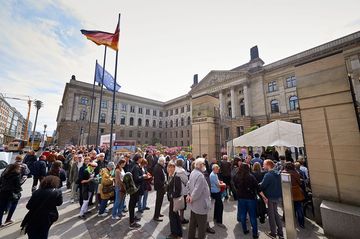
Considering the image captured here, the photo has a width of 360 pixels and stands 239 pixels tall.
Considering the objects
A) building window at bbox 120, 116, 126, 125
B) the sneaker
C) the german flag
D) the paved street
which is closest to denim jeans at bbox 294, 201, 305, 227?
the paved street

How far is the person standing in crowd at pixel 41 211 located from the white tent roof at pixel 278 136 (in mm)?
8900

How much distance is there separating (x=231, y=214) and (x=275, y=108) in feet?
103

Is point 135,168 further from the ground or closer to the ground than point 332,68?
closer to the ground

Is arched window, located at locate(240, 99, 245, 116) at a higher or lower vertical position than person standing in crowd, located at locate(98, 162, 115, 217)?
higher

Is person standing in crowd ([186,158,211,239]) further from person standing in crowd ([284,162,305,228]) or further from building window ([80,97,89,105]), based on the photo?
building window ([80,97,89,105])

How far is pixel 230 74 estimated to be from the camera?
121 ft

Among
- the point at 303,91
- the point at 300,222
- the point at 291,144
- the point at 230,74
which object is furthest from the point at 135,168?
the point at 230,74

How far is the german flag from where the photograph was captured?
10.0m

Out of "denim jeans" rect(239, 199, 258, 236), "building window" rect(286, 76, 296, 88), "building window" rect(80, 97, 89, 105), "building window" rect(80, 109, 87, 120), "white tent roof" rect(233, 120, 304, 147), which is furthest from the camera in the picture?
"building window" rect(80, 97, 89, 105)

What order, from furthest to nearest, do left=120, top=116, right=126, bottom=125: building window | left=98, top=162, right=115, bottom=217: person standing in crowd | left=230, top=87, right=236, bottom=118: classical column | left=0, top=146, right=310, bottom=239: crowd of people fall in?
1. left=120, top=116, right=126, bottom=125: building window
2. left=230, top=87, right=236, bottom=118: classical column
3. left=98, top=162, right=115, bottom=217: person standing in crowd
4. left=0, top=146, right=310, bottom=239: crowd of people

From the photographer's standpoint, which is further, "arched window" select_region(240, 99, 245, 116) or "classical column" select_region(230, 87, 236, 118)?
"arched window" select_region(240, 99, 245, 116)

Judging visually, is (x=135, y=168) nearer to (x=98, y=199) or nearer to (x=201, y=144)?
(x=98, y=199)

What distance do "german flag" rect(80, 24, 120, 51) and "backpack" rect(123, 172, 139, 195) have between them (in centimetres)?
890

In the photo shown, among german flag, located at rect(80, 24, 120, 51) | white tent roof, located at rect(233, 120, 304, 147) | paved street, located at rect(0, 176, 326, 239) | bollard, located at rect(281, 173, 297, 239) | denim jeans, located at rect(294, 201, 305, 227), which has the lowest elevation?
paved street, located at rect(0, 176, 326, 239)
